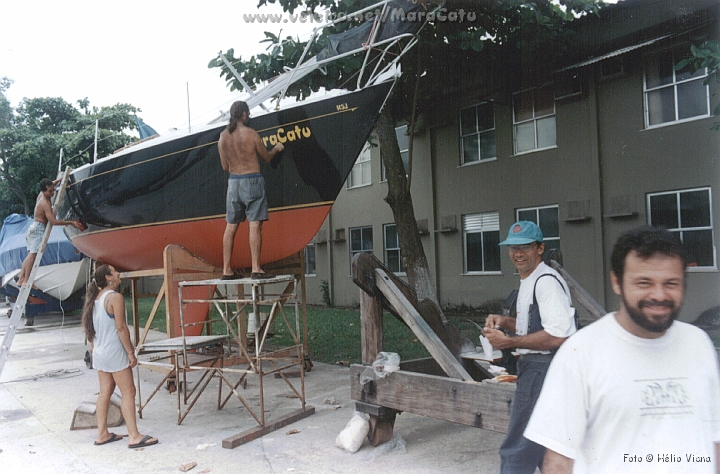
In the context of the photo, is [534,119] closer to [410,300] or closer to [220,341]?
[410,300]

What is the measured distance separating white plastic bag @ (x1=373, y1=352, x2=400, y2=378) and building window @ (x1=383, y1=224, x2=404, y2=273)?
12.5 m

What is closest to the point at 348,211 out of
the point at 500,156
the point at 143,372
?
the point at 500,156

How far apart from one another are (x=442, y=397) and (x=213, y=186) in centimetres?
479

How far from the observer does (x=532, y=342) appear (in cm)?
288

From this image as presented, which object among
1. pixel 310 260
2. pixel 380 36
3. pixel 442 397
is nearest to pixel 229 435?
pixel 442 397

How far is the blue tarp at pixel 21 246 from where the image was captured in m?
16.3

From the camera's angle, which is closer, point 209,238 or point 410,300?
point 410,300

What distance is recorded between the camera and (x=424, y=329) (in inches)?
173

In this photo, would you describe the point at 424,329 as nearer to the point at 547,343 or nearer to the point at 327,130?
the point at 547,343

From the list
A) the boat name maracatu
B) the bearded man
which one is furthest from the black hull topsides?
the bearded man

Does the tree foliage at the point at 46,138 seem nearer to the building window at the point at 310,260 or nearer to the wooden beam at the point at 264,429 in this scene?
the wooden beam at the point at 264,429

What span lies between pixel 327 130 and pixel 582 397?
558 cm

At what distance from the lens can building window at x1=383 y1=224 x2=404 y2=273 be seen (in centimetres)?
1714

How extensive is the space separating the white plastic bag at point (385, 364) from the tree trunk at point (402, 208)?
609 cm
